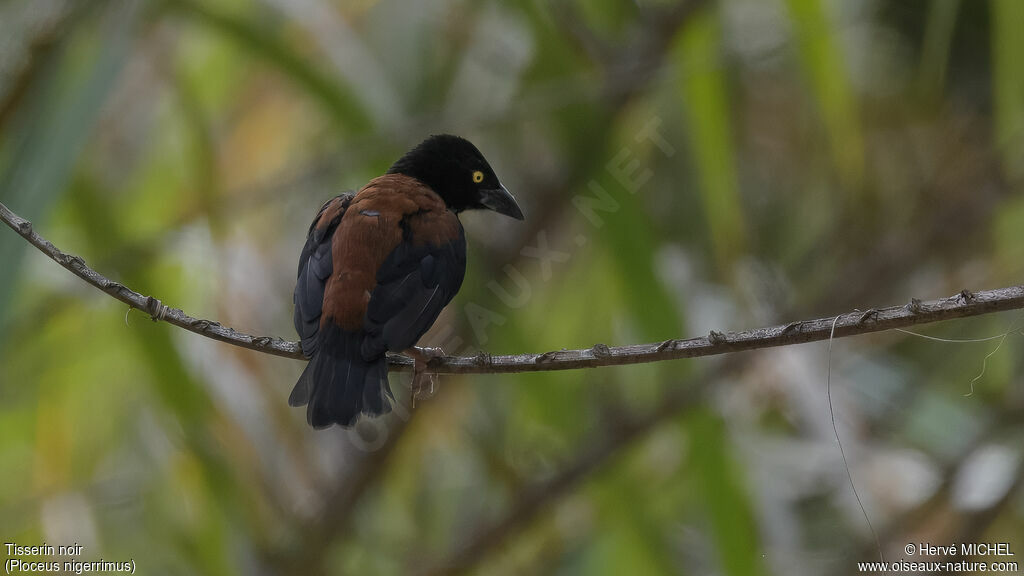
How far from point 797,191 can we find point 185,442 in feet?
9.76

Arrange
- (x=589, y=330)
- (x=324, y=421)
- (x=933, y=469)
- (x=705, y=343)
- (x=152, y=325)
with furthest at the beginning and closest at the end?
(x=933, y=469), (x=589, y=330), (x=152, y=325), (x=324, y=421), (x=705, y=343)

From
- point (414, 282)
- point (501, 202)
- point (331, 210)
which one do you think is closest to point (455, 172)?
point (501, 202)

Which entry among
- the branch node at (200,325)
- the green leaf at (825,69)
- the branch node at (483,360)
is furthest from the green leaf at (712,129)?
the branch node at (200,325)

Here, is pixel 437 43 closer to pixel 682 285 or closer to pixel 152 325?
pixel 682 285

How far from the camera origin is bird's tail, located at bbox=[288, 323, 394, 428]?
7.39 ft

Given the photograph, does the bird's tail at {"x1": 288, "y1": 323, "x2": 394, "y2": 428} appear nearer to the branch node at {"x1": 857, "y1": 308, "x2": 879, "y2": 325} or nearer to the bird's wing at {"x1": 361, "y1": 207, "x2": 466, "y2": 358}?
the bird's wing at {"x1": 361, "y1": 207, "x2": 466, "y2": 358}

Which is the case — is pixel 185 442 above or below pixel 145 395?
below

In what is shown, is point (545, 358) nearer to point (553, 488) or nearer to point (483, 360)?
point (483, 360)

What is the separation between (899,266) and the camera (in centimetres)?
397

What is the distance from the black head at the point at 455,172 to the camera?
10.8 feet

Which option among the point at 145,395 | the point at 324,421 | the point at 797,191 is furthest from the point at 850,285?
the point at 145,395

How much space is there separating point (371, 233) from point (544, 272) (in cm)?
135

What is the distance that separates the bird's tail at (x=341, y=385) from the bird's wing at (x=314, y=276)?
0.05 m

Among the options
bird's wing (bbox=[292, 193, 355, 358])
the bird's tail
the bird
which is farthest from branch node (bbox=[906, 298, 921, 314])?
bird's wing (bbox=[292, 193, 355, 358])
